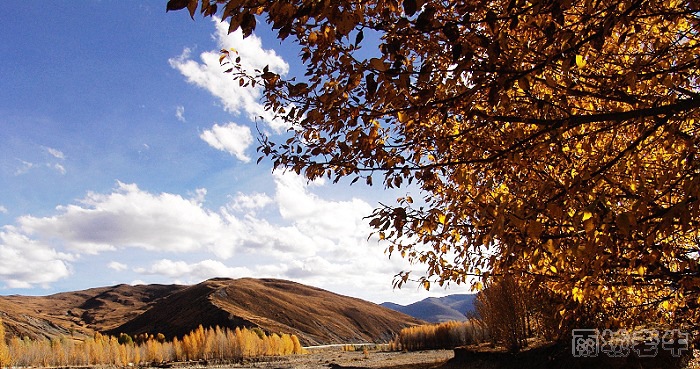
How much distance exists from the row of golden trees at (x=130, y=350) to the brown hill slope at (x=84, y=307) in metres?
57.7

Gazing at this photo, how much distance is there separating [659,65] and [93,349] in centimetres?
4179

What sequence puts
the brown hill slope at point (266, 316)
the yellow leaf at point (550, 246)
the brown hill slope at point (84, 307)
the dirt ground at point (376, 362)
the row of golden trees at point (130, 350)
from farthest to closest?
the brown hill slope at point (84, 307) < the brown hill slope at point (266, 316) < the row of golden trees at point (130, 350) < the dirt ground at point (376, 362) < the yellow leaf at point (550, 246)

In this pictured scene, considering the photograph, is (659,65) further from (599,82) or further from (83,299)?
(83,299)

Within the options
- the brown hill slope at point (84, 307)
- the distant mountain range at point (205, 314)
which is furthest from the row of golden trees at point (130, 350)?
the brown hill slope at point (84, 307)

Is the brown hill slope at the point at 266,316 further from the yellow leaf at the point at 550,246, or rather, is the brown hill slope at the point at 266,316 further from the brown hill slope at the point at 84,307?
the yellow leaf at the point at 550,246

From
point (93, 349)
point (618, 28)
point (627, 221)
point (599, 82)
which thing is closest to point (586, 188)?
point (627, 221)

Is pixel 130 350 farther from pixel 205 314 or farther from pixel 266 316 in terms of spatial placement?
pixel 266 316

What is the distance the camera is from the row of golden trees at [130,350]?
32625mm

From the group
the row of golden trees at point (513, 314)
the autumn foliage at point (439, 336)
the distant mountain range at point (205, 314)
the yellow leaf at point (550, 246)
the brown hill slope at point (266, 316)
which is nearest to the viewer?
the yellow leaf at point (550, 246)

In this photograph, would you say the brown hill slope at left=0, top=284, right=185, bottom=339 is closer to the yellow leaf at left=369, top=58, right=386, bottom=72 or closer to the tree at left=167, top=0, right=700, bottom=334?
the tree at left=167, top=0, right=700, bottom=334

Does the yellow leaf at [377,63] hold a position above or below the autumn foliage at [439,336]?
above

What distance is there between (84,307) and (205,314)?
90.7m

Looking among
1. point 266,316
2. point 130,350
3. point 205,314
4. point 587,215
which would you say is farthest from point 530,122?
point 266,316

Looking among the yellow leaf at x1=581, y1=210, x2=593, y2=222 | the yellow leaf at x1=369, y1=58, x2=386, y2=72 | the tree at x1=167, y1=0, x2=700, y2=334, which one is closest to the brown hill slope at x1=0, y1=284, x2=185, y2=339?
the tree at x1=167, y1=0, x2=700, y2=334
